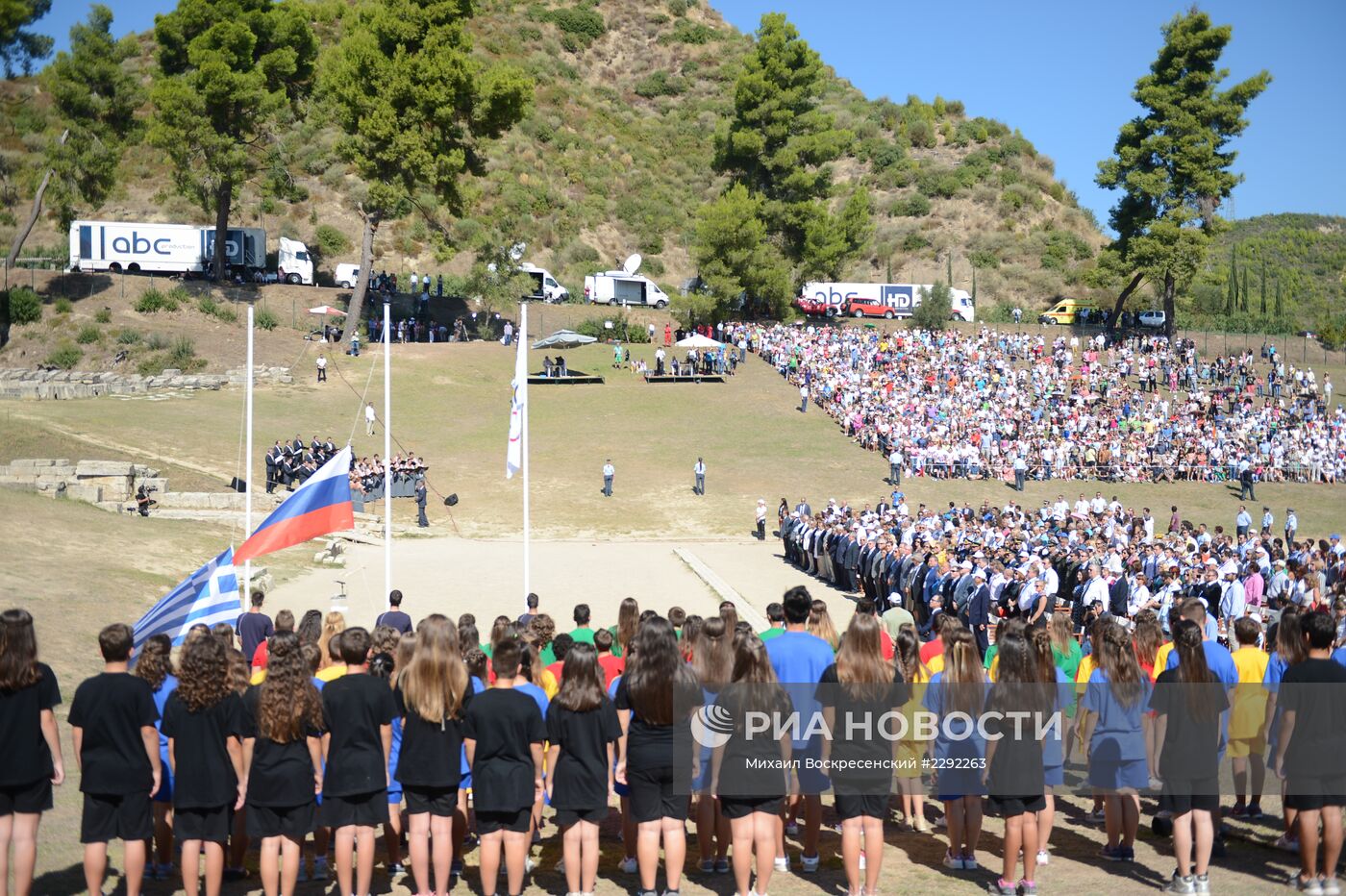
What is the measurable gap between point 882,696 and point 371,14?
4375cm

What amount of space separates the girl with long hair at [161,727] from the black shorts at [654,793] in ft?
8.00

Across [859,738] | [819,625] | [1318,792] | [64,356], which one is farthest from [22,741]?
[64,356]

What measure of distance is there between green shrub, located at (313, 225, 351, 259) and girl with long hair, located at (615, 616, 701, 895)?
6055 cm

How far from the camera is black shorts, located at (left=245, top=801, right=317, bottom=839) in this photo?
5.98 meters

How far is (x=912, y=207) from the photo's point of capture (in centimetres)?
7919

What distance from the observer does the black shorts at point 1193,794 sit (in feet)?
21.3

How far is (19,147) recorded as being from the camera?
69.9 metres

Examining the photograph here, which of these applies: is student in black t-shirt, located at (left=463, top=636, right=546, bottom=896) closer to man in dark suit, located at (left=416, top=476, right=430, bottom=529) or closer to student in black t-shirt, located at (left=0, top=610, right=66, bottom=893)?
student in black t-shirt, located at (left=0, top=610, right=66, bottom=893)

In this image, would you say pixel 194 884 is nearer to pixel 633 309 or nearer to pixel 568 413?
pixel 568 413

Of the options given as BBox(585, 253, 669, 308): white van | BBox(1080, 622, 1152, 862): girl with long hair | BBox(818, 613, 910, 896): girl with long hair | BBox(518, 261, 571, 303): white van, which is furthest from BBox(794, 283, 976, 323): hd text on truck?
BBox(818, 613, 910, 896): girl with long hair

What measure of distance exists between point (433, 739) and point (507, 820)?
0.57 m

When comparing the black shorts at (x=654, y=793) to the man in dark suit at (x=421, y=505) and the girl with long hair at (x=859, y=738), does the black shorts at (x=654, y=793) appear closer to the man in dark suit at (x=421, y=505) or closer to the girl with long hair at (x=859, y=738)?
the girl with long hair at (x=859, y=738)


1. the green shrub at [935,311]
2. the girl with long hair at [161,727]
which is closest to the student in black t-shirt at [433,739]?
the girl with long hair at [161,727]

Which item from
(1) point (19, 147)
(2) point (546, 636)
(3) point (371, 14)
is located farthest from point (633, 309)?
(2) point (546, 636)
